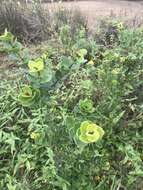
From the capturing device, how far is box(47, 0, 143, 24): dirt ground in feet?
19.5

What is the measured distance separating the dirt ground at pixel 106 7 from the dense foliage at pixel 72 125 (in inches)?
87.6

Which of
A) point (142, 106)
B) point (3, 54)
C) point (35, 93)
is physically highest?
point (35, 93)

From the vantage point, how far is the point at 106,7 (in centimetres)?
650

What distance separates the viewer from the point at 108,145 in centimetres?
316

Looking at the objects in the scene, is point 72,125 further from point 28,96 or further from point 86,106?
point 28,96

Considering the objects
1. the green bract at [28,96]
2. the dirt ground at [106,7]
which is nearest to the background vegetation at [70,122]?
the green bract at [28,96]

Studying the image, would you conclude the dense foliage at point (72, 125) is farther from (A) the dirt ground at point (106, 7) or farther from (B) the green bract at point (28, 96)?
(A) the dirt ground at point (106, 7)

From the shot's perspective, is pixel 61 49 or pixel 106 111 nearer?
pixel 106 111

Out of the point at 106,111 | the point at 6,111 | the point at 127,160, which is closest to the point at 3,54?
the point at 6,111

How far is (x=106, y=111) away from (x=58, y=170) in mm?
580

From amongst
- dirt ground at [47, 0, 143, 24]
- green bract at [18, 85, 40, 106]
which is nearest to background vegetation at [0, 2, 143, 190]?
green bract at [18, 85, 40, 106]

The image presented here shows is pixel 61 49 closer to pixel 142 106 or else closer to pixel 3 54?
pixel 3 54

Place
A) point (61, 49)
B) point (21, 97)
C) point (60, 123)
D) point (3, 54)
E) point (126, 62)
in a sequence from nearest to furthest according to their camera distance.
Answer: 1. point (21, 97)
2. point (60, 123)
3. point (126, 62)
4. point (61, 49)
5. point (3, 54)

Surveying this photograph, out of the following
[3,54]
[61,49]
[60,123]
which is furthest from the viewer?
[3,54]
